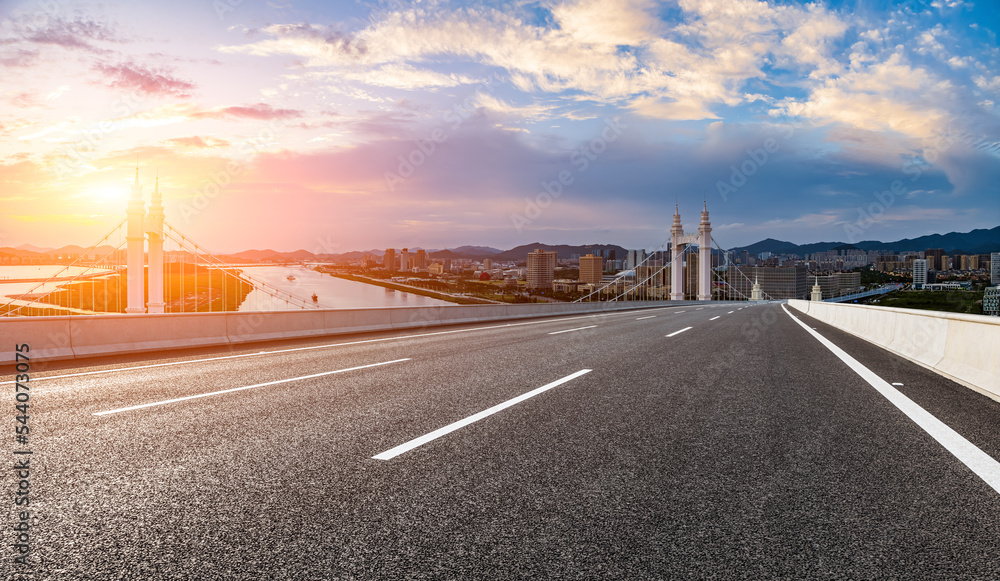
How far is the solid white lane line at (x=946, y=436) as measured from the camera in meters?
3.86

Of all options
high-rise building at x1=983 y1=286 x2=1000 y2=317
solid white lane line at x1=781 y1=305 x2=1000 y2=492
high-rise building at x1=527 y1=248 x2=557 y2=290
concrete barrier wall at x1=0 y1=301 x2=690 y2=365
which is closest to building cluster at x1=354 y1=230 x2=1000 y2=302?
high-rise building at x1=527 y1=248 x2=557 y2=290

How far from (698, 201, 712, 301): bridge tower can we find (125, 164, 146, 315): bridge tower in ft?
227

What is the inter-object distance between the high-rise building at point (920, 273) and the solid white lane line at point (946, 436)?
345ft

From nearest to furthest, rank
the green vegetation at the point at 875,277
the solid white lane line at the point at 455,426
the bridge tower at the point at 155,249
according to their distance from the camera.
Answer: the solid white lane line at the point at 455,426 → the bridge tower at the point at 155,249 → the green vegetation at the point at 875,277

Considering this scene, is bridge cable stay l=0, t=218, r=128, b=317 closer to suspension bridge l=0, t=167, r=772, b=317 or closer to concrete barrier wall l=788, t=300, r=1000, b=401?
suspension bridge l=0, t=167, r=772, b=317

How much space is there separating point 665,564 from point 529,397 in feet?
12.4

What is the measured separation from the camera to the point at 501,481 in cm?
359

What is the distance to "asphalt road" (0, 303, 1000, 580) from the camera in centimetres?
259

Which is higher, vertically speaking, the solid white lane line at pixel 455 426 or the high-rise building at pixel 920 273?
the high-rise building at pixel 920 273

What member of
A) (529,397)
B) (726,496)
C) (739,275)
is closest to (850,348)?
(529,397)

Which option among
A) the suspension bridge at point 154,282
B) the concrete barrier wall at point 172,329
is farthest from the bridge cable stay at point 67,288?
the concrete barrier wall at point 172,329

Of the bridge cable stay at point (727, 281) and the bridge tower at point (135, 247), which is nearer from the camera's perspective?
the bridge tower at point (135, 247)

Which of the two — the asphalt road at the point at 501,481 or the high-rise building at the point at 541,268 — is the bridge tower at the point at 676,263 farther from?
the asphalt road at the point at 501,481

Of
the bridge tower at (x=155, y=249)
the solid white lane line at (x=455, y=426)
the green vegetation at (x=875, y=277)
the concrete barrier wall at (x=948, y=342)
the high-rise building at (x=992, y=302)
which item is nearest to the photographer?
the solid white lane line at (x=455, y=426)
